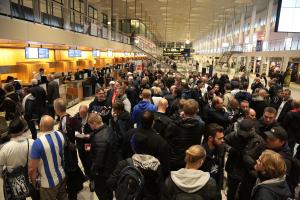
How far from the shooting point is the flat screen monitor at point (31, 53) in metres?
9.70

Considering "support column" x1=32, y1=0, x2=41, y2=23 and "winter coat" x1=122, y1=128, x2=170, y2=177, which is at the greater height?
"support column" x1=32, y1=0, x2=41, y2=23

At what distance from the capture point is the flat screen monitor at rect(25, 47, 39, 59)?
382 inches

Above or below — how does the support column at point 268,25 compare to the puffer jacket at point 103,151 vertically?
above

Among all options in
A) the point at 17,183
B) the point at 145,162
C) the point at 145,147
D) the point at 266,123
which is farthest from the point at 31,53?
the point at 266,123

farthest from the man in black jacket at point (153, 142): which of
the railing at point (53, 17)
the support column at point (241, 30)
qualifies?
the support column at point (241, 30)

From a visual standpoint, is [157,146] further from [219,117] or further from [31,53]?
[31,53]

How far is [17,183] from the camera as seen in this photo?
113 inches

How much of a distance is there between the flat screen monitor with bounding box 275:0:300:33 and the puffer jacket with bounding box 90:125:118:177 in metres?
12.0

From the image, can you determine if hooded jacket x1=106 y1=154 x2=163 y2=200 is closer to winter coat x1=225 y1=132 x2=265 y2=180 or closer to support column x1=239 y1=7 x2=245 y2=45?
winter coat x1=225 y1=132 x2=265 y2=180

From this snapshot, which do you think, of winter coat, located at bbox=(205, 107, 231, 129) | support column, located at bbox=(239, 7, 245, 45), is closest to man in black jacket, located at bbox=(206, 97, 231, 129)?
winter coat, located at bbox=(205, 107, 231, 129)

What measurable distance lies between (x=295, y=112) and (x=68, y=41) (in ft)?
28.9

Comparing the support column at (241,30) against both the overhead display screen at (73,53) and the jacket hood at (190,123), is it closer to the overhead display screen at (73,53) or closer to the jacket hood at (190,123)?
the overhead display screen at (73,53)

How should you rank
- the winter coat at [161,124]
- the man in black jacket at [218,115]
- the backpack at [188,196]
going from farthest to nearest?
1. the man in black jacket at [218,115]
2. the winter coat at [161,124]
3. the backpack at [188,196]

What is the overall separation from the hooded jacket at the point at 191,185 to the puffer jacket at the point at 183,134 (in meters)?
1.12
